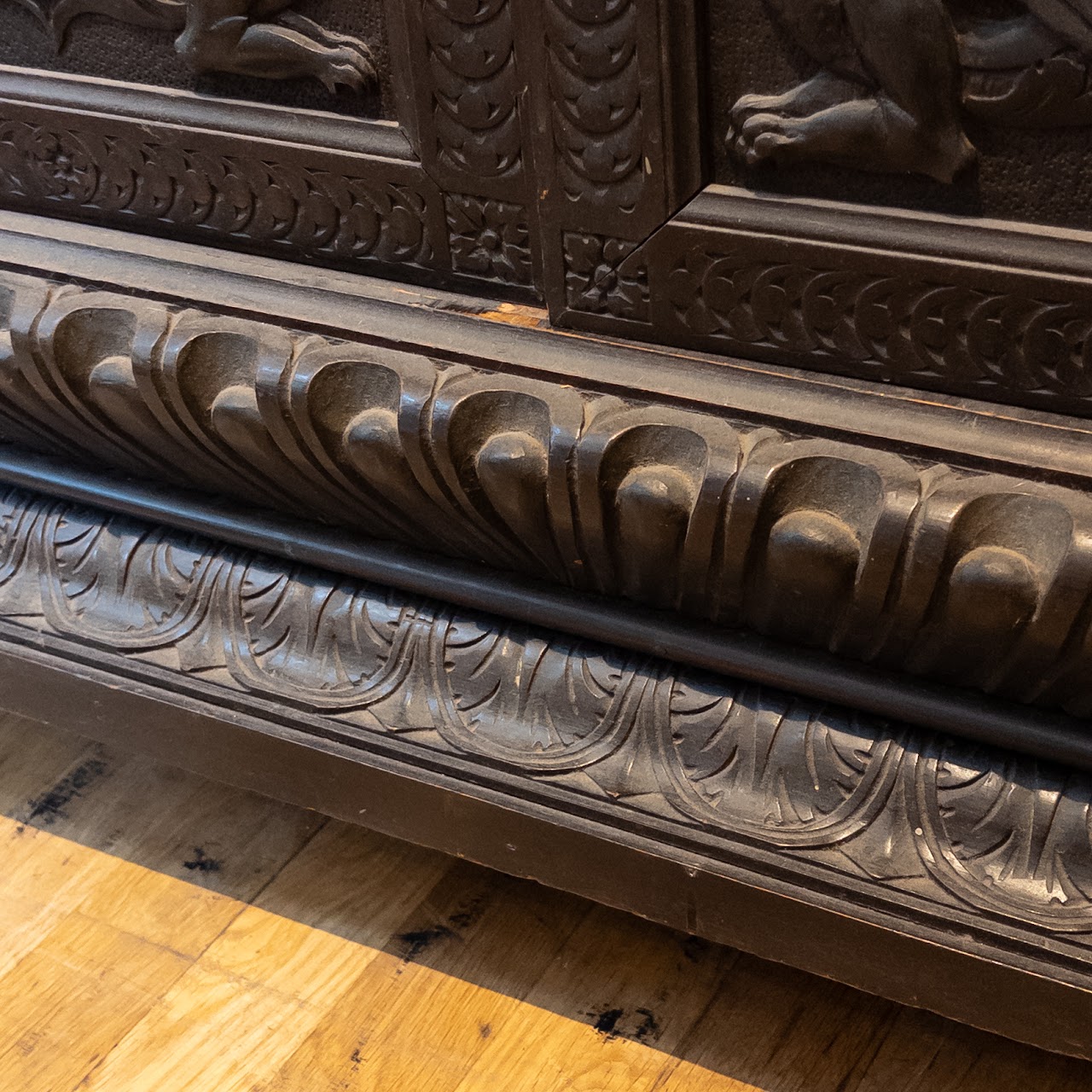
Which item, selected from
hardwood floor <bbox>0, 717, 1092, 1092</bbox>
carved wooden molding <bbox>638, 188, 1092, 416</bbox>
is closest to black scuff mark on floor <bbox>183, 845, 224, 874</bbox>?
hardwood floor <bbox>0, 717, 1092, 1092</bbox>

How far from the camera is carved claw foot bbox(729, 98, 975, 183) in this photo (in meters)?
0.80

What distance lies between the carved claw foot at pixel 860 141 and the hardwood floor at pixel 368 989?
0.67 meters

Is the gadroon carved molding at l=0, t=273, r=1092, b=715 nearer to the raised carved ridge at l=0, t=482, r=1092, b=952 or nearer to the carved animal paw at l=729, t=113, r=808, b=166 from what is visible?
the raised carved ridge at l=0, t=482, r=1092, b=952

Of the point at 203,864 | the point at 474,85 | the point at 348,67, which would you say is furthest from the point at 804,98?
the point at 203,864

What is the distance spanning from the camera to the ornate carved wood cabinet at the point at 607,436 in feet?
2.73

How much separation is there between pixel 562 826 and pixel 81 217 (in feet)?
2.31

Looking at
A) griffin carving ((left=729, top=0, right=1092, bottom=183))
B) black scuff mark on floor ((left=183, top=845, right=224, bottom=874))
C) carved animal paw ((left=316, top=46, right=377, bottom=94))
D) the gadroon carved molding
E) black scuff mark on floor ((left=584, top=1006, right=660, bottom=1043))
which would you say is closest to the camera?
griffin carving ((left=729, top=0, right=1092, bottom=183))

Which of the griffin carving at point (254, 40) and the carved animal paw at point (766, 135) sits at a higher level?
the griffin carving at point (254, 40)

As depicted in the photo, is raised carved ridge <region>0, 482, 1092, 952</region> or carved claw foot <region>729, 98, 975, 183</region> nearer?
carved claw foot <region>729, 98, 975, 183</region>

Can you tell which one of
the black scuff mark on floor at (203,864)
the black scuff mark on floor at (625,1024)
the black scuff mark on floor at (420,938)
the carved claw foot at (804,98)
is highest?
the carved claw foot at (804,98)

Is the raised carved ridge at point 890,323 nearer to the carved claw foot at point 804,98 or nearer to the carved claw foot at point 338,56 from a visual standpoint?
the carved claw foot at point 804,98

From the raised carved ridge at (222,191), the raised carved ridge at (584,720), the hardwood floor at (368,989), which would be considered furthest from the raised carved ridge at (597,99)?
the hardwood floor at (368,989)

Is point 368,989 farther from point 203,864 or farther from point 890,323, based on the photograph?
point 890,323

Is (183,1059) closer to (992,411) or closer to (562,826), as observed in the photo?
(562,826)
